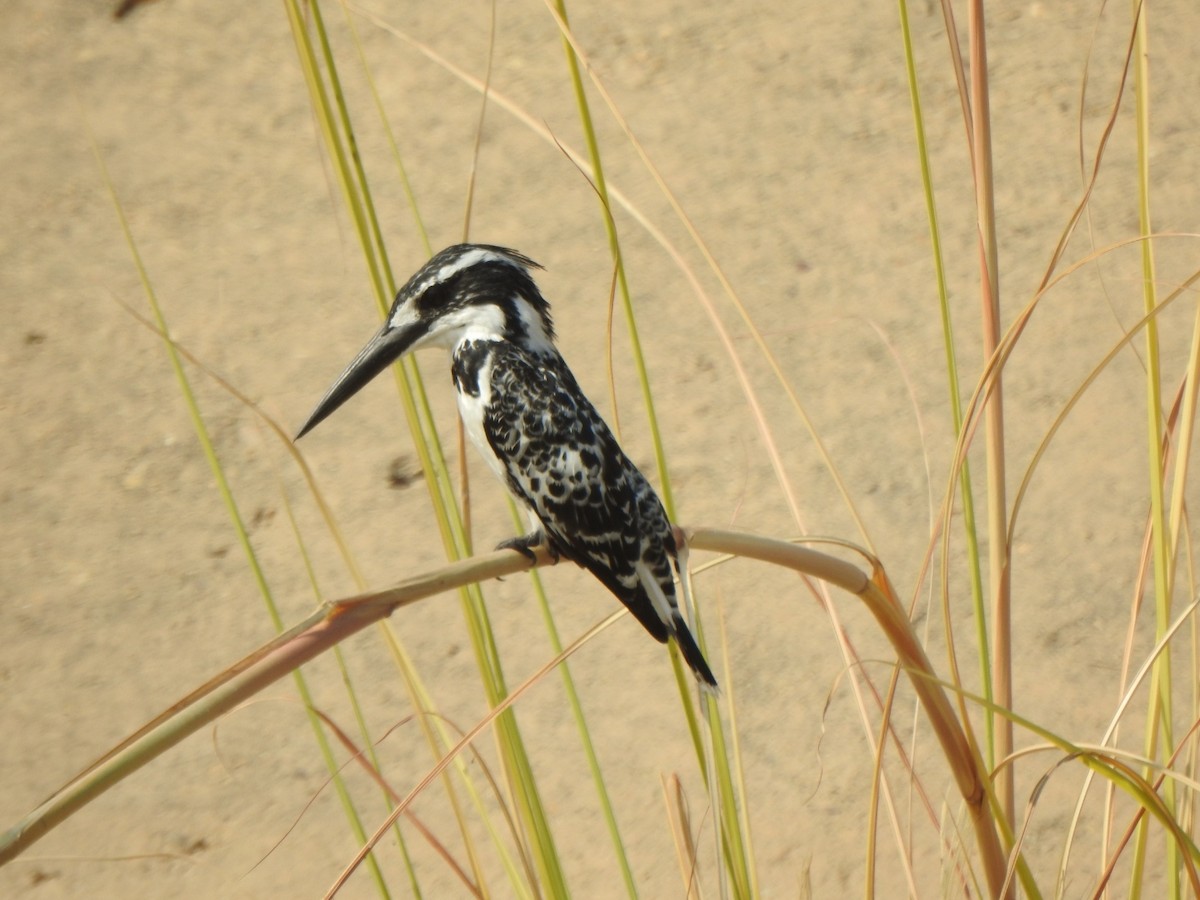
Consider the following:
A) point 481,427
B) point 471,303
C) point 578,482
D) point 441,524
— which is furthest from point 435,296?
point 441,524

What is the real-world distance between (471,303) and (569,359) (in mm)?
1429

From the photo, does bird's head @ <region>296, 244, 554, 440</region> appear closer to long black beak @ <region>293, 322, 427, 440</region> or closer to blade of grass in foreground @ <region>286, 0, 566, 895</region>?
long black beak @ <region>293, 322, 427, 440</region>

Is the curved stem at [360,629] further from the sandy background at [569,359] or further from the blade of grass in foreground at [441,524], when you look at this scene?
the sandy background at [569,359]

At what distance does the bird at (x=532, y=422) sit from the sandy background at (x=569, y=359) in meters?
0.65

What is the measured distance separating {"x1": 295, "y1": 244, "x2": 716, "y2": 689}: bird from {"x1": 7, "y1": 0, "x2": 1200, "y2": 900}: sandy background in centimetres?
65

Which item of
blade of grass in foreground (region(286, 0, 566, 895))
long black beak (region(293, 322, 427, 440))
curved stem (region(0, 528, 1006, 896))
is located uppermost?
long black beak (region(293, 322, 427, 440))

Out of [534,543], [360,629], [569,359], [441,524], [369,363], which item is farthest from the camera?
[569,359]

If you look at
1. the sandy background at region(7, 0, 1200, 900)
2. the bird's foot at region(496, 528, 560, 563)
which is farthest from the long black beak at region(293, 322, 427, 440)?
the sandy background at region(7, 0, 1200, 900)

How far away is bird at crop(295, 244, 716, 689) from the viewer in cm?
138

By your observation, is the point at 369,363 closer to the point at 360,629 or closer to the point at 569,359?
the point at 360,629

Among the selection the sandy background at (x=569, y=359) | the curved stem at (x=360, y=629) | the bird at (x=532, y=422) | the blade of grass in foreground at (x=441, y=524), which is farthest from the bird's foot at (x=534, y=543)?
the sandy background at (x=569, y=359)

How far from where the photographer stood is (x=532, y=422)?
1454 millimetres

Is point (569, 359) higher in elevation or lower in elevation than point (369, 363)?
higher

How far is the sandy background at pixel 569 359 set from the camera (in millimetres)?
2332
